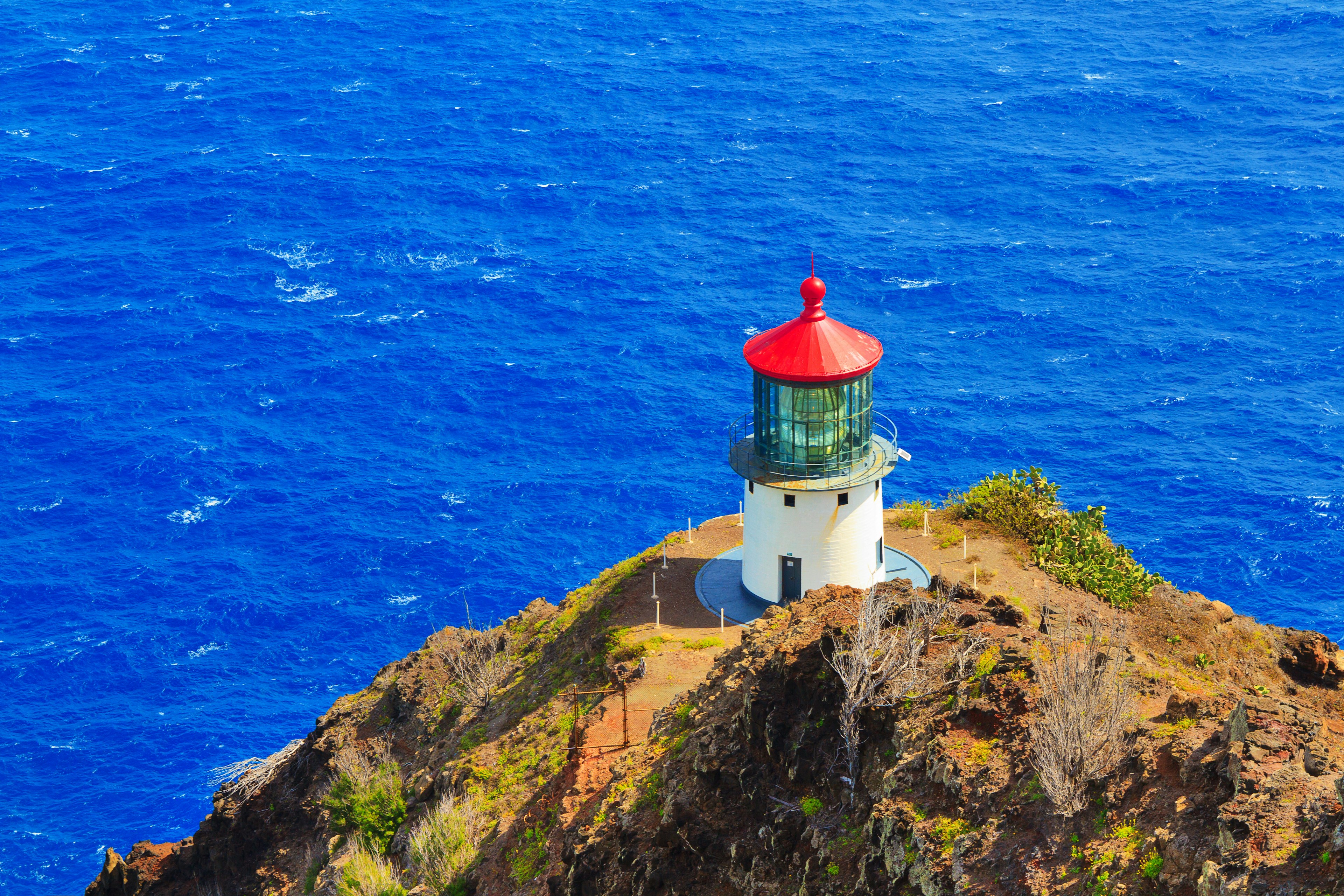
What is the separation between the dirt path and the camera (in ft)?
110

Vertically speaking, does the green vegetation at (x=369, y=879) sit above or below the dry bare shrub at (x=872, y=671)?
A: below

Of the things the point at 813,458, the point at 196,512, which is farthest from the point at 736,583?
the point at 196,512

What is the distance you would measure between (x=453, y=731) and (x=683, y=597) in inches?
316

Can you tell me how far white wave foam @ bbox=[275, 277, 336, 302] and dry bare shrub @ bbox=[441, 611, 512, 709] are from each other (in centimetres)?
5238

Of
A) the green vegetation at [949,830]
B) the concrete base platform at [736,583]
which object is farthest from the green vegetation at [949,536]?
the green vegetation at [949,830]

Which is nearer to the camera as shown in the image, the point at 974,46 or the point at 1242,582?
the point at 1242,582

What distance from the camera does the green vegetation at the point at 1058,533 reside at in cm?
4038

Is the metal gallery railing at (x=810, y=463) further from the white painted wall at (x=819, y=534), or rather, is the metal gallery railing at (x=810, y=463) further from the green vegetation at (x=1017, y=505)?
the green vegetation at (x=1017, y=505)

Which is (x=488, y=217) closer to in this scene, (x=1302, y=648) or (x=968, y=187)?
(x=968, y=187)

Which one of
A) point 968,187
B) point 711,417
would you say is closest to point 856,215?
point 968,187

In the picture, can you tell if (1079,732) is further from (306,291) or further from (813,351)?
(306,291)

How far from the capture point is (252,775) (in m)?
47.6

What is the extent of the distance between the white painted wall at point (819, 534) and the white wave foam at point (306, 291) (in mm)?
62153

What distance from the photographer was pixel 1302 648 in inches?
1363
